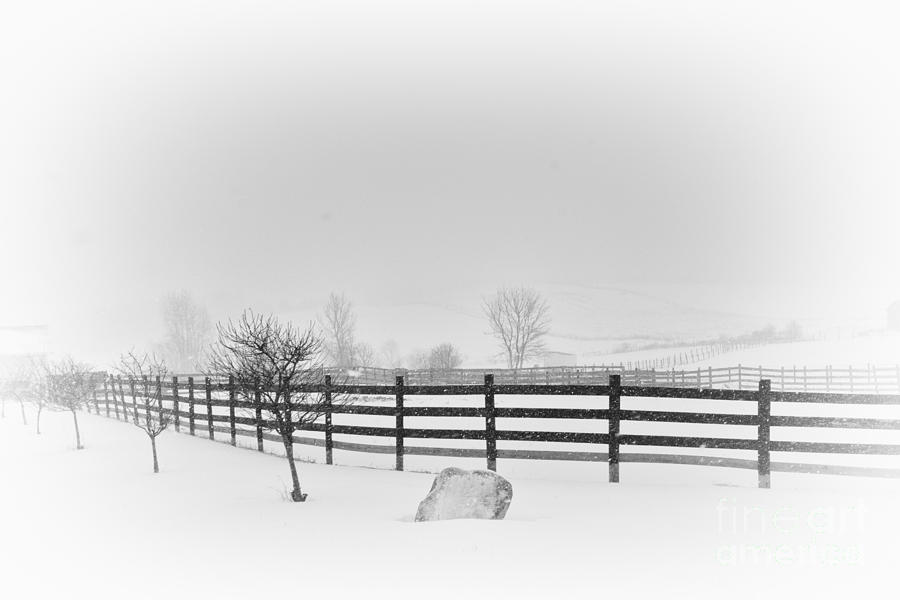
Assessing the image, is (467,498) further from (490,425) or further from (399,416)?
(399,416)

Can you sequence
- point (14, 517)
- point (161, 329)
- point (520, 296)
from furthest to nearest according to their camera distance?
point (161, 329) < point (520, 296) < point (14, 517)

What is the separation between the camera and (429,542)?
767cm

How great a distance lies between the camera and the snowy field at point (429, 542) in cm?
662

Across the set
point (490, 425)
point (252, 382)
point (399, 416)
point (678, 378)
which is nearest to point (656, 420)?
point (490, 425)

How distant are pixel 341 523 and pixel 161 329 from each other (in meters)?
148

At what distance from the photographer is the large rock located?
8.51m

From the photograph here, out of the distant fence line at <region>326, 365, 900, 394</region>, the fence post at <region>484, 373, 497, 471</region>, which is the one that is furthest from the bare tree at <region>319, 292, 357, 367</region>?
the fence post at <region>484, 373, 497, 471</region>

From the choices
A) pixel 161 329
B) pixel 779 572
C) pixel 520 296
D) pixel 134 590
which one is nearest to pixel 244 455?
pixel 134 590

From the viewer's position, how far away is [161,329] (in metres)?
143

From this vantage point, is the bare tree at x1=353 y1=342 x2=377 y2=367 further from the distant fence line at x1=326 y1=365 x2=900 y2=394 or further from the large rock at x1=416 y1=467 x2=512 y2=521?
the large rock at x1=416 y1=467 x2=512 y2=521

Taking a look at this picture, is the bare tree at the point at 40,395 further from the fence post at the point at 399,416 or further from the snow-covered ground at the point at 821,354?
the snow-covered ground at the point at 821,354

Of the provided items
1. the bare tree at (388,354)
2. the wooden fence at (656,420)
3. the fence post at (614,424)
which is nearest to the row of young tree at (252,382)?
the wooden fence at (656,420)

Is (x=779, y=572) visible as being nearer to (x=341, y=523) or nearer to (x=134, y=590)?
(x=341, y=523)

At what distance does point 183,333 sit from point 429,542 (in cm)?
8921
